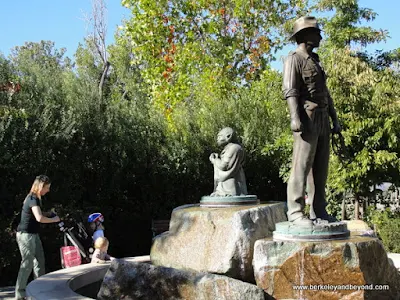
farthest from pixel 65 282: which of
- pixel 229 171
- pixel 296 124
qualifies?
pixel 296 124

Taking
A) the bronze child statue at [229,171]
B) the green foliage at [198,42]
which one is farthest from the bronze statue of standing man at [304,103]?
the green foliage at [198,42]

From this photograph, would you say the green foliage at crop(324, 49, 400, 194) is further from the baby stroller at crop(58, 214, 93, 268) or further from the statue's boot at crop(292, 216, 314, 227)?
the statue's boot at crop(292, 216, 314, 227)

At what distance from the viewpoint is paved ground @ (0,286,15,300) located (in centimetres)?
791

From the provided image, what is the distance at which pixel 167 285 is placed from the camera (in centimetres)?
502

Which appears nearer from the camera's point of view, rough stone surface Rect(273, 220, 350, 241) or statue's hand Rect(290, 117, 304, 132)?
rough stone surface Rect(273, 220, 350, 241)

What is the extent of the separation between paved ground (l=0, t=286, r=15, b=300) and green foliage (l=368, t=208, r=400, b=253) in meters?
7.12

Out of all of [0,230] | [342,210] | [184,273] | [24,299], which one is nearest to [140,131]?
[0,230]

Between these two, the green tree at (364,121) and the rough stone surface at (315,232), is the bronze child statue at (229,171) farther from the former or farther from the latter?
the green tree at (364,121)

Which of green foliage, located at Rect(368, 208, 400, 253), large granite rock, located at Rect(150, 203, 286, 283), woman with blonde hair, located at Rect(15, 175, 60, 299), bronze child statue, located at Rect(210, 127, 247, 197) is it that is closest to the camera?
large granite rock, located at Rect(150, 203, 286, 283)

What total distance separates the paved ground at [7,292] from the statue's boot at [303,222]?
471 centimetres

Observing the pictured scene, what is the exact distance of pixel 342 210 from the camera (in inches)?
512

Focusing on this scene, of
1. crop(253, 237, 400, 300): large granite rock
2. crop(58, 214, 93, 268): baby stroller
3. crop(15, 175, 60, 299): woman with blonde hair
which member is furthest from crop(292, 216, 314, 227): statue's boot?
crop(58, 214, 93, 268): baby stroller

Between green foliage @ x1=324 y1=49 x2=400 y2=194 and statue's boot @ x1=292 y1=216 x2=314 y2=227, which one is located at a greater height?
green foliage @ x1=324 y1=49 x2=400 y2=194

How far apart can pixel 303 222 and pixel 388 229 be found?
6.32 meters
